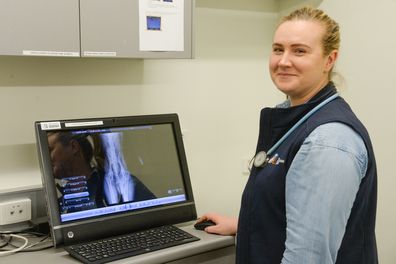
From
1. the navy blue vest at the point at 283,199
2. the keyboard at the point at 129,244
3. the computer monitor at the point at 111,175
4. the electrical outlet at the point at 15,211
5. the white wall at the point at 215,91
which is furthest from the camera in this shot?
the white wall at the point at 215,91

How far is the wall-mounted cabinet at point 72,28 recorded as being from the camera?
1.46 metres

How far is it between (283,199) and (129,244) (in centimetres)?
58

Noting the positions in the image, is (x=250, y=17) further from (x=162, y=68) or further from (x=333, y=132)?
(x=333, y=132)

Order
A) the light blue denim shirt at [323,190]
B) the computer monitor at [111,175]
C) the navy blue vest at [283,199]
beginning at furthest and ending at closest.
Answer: the computer monitor at [111,175], the navy blue vest at [283,199], the light blue denim shirt at [323,190]

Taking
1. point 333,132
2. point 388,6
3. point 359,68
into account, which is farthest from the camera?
point 359,68

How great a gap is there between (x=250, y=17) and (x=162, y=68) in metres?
0.58

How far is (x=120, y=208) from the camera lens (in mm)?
1731

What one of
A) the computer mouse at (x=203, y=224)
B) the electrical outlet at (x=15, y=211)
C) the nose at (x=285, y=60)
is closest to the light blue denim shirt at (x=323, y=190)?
the nose at (x=285, y=60)

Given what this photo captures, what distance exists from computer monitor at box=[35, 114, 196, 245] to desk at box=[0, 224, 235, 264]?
0.07m

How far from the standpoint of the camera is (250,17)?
2.44 meters

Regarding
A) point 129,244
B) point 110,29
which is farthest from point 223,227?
point 110,29

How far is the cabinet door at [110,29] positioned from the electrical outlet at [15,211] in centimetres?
60

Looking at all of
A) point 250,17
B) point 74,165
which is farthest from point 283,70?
point 250,17

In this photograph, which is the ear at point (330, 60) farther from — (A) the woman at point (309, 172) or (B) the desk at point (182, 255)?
(B) the desk at point (182, 255)
